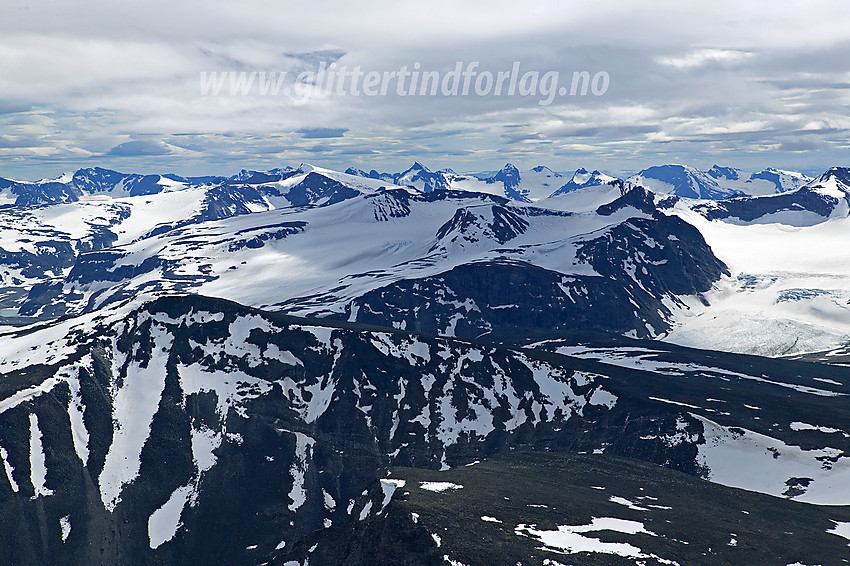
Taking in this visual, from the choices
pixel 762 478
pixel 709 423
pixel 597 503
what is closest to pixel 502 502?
pixel 597 503

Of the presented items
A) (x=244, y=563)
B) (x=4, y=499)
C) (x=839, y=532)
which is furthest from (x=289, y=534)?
(x=839, y=532)

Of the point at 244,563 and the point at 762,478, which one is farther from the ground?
the point at 762,478

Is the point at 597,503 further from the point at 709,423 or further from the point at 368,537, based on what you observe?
the point at 709,423

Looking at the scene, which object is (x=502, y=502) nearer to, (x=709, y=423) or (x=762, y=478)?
(x=762, y=478)

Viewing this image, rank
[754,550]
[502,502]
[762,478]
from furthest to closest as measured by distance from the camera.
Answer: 1. [762,478]
2. [502,502]
3. [754,550]

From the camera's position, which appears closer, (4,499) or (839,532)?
(839,532)

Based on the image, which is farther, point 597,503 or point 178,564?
point 178,564

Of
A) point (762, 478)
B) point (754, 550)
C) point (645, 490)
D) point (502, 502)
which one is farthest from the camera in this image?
point (762, 478)

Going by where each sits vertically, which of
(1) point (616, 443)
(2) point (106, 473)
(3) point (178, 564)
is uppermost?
(1) point (616, 443)

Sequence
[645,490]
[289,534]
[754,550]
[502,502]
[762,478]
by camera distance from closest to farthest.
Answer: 1. [754,550]
2. [502,502]
3. [645,490]
4. [762,478]
5. [289,534]
